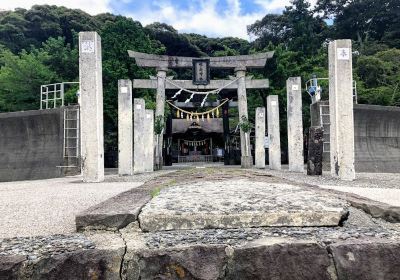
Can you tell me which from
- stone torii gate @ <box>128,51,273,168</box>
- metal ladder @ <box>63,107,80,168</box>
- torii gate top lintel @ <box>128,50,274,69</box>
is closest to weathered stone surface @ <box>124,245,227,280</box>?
metal ladder @ <box>63,107,80,168</box>

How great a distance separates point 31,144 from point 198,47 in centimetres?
3029

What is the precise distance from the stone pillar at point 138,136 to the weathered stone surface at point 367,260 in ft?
43.2

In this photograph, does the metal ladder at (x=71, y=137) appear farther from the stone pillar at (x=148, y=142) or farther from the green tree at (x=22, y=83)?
the green tree at (x=22, y=83)

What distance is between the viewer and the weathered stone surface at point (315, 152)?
439 inches

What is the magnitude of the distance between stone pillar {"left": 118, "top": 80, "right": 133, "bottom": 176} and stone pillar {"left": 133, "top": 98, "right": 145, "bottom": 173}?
3.89 ft

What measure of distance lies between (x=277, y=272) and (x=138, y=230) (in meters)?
1.10

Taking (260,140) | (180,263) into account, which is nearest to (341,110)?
(260,140)

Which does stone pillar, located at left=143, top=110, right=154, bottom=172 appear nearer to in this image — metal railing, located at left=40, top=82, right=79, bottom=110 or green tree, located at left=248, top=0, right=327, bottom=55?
metal railing, located at left=40, top=82, right=79, bottom=110

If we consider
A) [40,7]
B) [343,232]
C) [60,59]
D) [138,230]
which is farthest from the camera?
[40,7]

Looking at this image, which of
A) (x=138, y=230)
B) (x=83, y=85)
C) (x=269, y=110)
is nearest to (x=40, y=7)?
(x=269, y=110)

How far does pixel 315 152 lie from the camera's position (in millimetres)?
11227

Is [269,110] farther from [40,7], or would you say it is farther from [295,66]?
[40,7]

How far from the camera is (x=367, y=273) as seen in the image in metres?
2.25

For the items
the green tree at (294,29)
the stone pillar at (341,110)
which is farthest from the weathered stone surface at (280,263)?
the green tree at (294,29)
